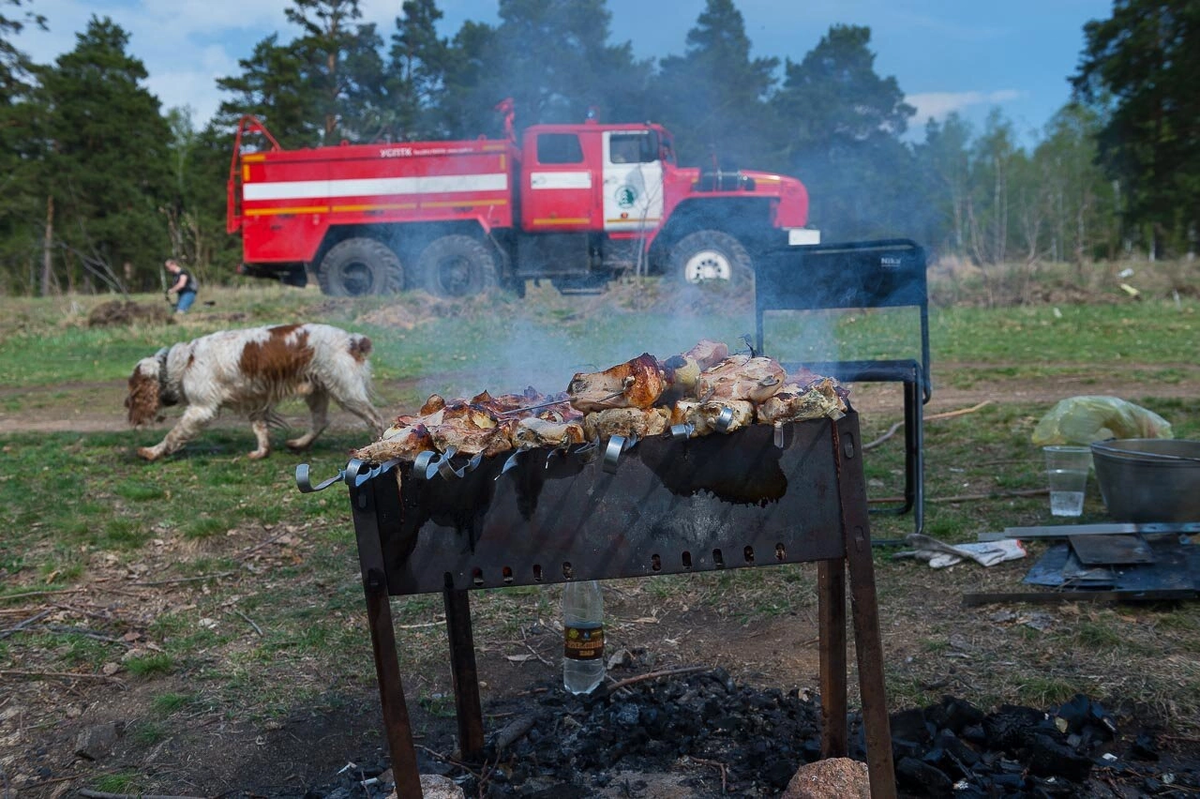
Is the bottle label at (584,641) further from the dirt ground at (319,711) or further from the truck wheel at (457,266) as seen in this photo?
the truck wheel at (457,266)

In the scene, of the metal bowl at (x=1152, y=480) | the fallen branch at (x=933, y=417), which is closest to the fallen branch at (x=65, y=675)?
the metal bowl at (x=1152, y=480)

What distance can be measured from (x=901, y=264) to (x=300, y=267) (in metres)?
13.2

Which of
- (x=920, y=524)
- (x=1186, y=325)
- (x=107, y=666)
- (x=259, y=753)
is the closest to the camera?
(x=259, y=753)

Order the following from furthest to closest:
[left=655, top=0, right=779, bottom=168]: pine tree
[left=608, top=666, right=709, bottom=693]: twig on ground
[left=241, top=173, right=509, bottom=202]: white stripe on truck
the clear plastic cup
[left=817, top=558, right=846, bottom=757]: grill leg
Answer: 1. [left=241, top=173, right=509, bottom=202]: white stripe on truck
2. [left=655, top=0, right=779, bottom=168]: pine tree
3. the clear plastic cup
4. [left=608, top=666, right=709, bottom=693]: twig on ground
5. [left=817, top=558, right=846, bottom=757]: grill leg

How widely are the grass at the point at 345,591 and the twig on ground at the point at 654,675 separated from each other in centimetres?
21

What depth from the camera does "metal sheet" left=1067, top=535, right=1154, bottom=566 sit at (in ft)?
11.7

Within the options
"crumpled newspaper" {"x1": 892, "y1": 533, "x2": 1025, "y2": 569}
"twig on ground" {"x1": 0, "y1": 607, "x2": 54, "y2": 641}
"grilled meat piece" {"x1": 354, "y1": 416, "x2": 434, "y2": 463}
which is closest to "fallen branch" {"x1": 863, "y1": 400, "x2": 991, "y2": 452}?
"crumpled newspaper" {"x1": 892, "y1": 533, "x2": 1025, "y2": 569}

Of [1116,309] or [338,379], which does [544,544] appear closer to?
[338,379]

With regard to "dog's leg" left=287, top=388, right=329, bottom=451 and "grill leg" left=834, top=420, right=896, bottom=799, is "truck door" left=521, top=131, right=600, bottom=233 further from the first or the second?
"grill leg" left=834, top=420, right=896, bottom=799

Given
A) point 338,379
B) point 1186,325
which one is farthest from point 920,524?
point 1186,325

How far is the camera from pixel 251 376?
6.53 meters

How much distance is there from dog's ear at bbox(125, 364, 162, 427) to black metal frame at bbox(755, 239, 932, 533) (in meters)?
4.62

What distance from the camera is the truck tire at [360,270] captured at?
15.0 meters

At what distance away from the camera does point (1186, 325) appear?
12258mm
